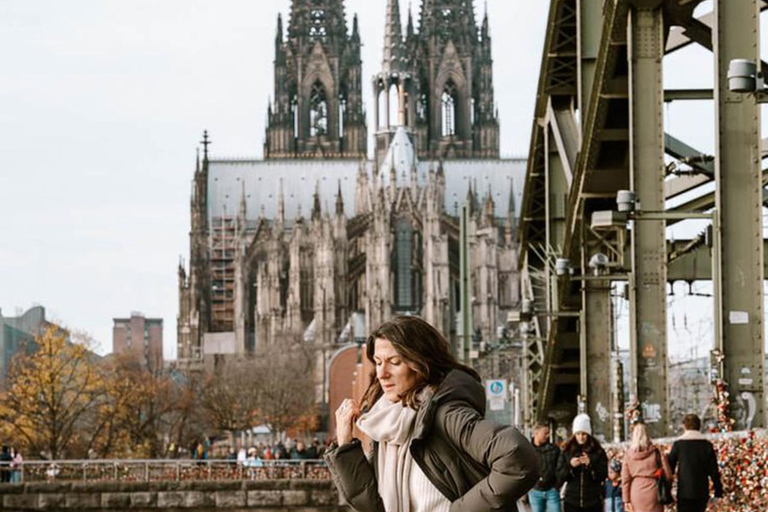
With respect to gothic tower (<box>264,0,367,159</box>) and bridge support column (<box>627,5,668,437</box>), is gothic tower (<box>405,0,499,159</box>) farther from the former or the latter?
bridge support column (<box>627,5,668,437</box>)

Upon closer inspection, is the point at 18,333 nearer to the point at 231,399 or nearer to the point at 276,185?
the point at 276,185

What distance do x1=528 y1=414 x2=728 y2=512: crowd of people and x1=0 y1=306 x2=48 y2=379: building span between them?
8165 cm

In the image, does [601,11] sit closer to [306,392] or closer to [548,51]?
[548,51]

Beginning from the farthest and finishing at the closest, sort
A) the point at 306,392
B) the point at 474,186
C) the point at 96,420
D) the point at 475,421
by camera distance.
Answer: the point at 474,186, the point at 306,392, the point at 96,420, the point at 475,421

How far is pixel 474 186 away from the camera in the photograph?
160 meters

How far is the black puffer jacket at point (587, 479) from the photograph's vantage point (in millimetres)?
15711

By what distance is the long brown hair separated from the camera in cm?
593

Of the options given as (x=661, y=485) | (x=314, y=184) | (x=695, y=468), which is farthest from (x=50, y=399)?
(x=314, y=184)

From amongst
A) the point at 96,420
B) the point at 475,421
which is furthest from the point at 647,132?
the point at 96,420

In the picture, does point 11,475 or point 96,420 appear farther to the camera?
point 96,420

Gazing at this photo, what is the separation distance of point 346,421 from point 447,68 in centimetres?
15539

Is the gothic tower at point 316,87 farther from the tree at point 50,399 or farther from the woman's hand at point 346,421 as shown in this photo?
the woman's hand at point 346,421

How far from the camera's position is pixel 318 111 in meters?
162

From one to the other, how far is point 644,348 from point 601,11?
4378 millimetres
